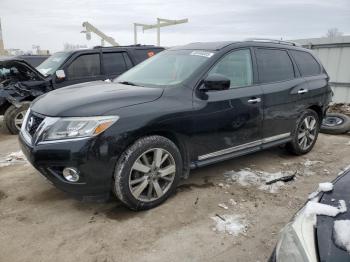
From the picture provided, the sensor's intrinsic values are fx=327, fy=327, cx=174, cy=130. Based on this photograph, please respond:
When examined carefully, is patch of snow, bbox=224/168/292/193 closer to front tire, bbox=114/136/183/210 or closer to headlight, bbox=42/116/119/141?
front tire, bbox=114/136/183/210

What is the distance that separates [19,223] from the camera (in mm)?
3154

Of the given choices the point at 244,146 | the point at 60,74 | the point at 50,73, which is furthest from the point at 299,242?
the point at 50,73

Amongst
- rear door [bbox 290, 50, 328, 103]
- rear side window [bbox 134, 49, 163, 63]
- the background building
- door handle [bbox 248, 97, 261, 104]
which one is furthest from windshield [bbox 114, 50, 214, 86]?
the background building

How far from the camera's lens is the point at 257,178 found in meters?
4.26

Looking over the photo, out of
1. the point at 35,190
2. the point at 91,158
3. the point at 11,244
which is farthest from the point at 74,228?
→ the point at 35,190

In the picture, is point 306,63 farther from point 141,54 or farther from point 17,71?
point 17,71

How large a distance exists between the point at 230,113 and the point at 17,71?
5.25m

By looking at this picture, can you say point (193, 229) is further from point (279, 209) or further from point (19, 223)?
point (19, 223)

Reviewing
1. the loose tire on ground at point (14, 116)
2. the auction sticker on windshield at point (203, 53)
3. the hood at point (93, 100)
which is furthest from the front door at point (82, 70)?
the auction sticker on windshield at point (203, 53)

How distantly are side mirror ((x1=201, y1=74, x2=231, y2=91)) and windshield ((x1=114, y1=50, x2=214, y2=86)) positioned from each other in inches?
9.5

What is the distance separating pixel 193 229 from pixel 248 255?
1.89 feet

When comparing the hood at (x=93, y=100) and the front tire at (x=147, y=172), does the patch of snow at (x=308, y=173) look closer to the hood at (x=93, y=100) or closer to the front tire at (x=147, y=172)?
the front tire at (x=147, y=172)

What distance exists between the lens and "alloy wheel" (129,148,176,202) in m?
3.20

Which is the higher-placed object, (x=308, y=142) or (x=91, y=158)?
(x=91, y=158)
